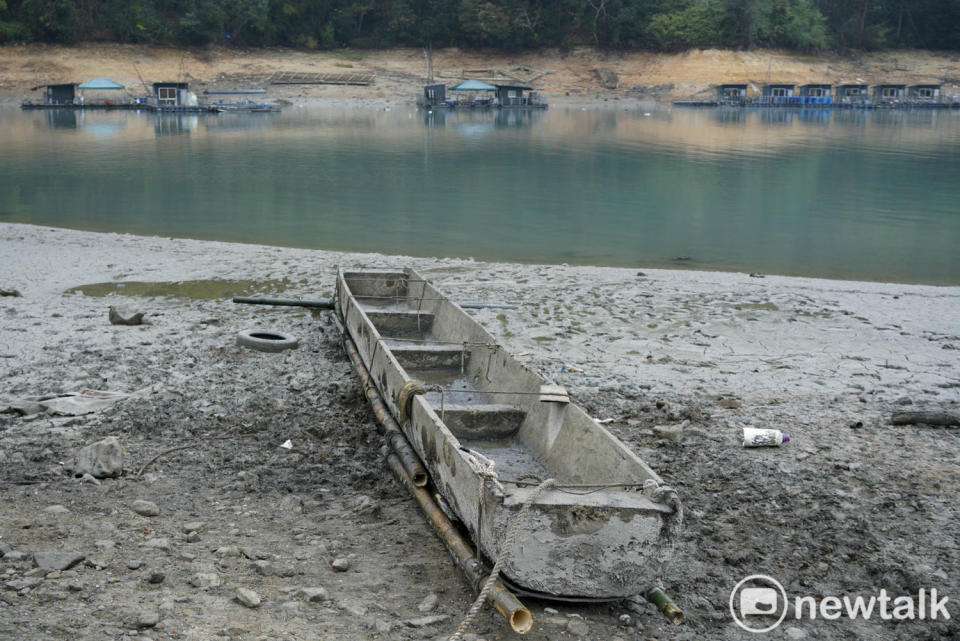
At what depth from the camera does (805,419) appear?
820cm

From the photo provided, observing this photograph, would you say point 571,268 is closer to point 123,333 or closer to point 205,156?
point 123,333

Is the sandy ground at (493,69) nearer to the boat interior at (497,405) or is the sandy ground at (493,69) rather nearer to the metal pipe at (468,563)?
the boat interior at (497,405)

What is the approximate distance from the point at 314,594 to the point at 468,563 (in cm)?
91

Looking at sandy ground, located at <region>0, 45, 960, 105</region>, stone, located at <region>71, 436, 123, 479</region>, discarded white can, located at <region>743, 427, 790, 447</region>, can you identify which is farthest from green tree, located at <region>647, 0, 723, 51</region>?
stone, located at <region>71, 436, 123, 479</region>

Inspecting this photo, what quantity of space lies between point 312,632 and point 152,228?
17.0 metres

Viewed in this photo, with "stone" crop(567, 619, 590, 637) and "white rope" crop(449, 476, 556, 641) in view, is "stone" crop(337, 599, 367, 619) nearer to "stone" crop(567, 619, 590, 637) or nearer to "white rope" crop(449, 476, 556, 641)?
"white rope" crop(449, 476, 556, 641)

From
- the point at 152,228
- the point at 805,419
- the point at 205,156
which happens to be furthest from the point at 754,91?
the point at 805,419

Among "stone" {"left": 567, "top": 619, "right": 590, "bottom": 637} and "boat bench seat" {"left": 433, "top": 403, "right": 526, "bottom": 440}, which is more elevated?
"boat bench seat" {"left": 433, "top": 403, "right": 526, "bottom": 440}

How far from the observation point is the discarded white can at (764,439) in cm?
756

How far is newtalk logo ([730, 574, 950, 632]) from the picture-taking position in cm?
526

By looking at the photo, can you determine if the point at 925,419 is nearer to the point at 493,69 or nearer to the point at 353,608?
the point at 353,608

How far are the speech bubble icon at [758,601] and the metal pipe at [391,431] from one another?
2.30 meters

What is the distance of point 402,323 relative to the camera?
10.4 m

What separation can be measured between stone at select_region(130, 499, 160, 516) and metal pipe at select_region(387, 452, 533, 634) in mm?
1765
